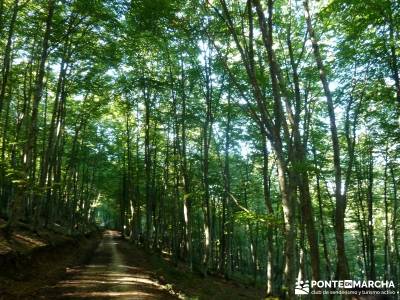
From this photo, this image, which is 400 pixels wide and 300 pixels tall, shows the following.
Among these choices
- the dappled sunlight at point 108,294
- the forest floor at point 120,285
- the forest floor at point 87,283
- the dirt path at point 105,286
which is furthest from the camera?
the forest floor at point 120,285

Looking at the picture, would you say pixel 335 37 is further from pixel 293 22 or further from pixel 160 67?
pixel 160 67

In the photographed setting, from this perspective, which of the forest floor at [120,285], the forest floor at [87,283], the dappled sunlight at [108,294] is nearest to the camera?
the forest floor at [87,283]

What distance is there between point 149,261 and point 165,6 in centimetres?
1592

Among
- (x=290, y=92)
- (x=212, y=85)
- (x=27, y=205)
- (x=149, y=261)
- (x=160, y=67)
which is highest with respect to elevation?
(x=160, y=67)

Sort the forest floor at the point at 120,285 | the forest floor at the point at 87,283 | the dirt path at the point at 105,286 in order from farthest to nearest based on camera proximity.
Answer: the forest floor at the point at 120,285 → the dirt path at the point at 105,286 → the forest floor at the point at 87,283

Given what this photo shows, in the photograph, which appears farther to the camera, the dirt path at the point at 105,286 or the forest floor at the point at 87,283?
the dirt path at the point at 105,286

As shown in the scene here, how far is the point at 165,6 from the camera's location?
40.5 ft

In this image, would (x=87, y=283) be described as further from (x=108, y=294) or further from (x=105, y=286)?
(x=108, y=294)

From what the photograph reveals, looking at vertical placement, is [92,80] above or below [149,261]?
above

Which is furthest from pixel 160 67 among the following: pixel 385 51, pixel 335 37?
pixel 385 51

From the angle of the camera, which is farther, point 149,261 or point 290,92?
point 149,261

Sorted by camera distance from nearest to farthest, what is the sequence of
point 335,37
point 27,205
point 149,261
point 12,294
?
1. point 12,294
2. point 335,37
3. point 149,261
4. point 27,205

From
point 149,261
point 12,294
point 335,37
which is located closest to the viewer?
point 12,294

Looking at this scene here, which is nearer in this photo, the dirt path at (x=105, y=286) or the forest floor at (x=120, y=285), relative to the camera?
the dirt path at (x=105, y=286)
